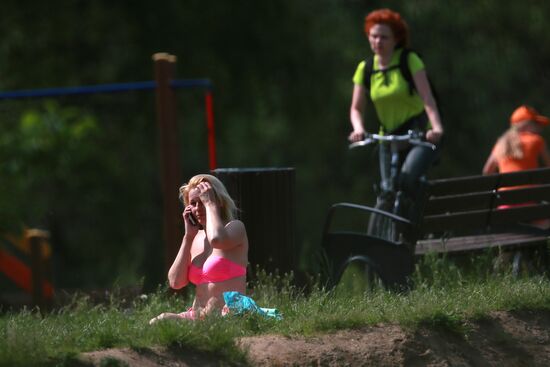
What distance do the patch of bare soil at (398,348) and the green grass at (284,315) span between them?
55 millimetres

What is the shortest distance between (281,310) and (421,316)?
0.73 m

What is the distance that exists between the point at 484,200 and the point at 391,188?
0.61 m

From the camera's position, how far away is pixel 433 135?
9016 millimetres

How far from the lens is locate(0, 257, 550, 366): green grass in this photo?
614 centimetres

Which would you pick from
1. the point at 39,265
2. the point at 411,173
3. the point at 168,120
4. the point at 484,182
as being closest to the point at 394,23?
the point at 411,173

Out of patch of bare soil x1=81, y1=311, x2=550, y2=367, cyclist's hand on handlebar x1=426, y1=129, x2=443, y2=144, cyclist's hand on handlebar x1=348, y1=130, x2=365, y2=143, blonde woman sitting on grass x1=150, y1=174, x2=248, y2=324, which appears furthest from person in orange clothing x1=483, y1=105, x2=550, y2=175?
blonde woman sitting on grass x1=150, y1=174, x2=248, y2=324

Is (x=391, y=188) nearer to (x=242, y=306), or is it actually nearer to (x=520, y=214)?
(x=520, y=214)

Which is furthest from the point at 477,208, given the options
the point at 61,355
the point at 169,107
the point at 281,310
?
the point at 61,355

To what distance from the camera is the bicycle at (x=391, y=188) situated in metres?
9.02

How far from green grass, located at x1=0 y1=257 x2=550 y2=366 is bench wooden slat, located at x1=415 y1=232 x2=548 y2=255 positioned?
16 cm

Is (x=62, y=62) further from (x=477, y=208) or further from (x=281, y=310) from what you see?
(x=281, y=310)

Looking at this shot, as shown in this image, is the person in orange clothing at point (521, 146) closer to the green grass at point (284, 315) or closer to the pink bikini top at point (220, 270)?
the green grass at point (284, 315)

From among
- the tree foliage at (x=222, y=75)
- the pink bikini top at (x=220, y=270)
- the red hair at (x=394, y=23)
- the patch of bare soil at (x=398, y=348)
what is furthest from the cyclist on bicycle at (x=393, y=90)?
the tree foliage at (x=222, y=75)

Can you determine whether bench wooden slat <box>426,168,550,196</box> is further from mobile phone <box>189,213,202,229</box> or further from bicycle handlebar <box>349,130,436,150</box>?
mobile phone <box>189,213,202,229</box>
